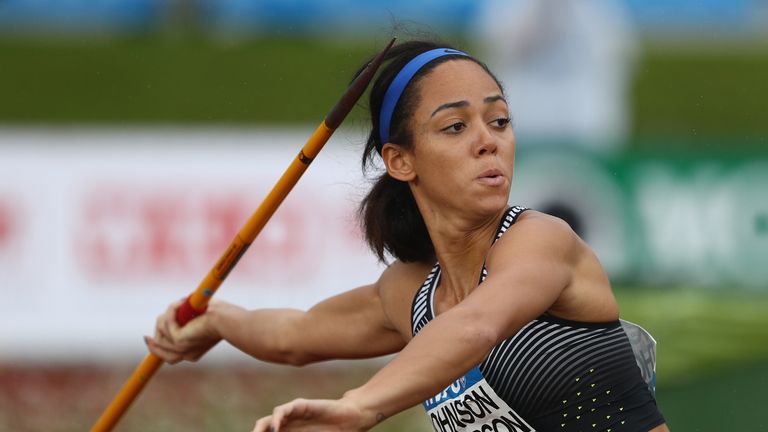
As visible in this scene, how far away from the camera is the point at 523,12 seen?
37.1 ft

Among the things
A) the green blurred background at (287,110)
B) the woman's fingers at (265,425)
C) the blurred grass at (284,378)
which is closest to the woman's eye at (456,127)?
the green blurred background at (287,110)

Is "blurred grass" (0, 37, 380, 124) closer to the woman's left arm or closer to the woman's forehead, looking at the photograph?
the woman's forehead

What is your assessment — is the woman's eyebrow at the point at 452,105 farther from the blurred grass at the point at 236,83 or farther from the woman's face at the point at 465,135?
the blurred grass at the point at 236,83

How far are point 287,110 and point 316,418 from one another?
1411 centimetres

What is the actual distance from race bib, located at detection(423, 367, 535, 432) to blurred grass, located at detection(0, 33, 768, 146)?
11177mm

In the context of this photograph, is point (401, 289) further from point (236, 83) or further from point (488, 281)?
point (236, 83)

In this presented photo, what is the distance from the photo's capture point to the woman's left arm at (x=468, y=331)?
3.10 metres

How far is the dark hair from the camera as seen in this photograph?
13.5 ft

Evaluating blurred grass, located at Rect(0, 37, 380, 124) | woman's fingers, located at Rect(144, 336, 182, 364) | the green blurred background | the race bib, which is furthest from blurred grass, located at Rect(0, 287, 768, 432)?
blurred grass, located at Rect(0, 37, 380, 124)

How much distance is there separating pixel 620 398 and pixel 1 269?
6339 millimetres

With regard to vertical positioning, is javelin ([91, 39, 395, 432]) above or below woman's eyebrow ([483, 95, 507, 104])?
above

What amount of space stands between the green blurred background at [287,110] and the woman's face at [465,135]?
2.31 ft

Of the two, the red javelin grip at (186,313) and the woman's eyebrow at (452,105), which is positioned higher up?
the red javelin grip at (186,313)

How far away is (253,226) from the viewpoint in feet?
14.9
